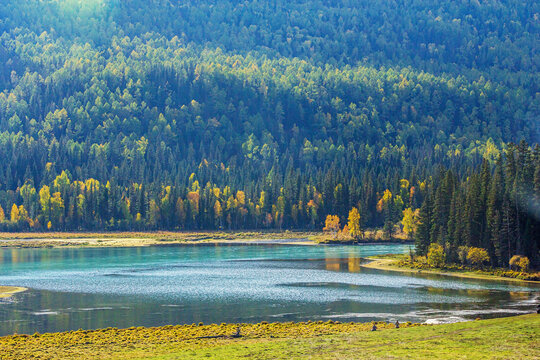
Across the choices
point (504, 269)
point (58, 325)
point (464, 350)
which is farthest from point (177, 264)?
point (464, 350)

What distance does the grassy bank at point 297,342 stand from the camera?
51.3 m

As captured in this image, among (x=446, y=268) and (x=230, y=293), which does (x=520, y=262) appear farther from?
(x=230, y=293)

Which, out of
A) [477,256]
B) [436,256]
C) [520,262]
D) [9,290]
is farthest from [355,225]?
[9,290]

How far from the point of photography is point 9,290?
9388cm

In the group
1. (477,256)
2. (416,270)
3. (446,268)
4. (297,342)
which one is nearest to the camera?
(297,342)

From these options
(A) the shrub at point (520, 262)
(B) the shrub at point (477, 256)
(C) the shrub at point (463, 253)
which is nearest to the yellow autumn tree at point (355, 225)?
(C) the shrub at point (463, 253)

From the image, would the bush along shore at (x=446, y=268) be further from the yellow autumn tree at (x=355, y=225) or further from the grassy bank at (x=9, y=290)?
the grassy bank at (x=9, y=290)

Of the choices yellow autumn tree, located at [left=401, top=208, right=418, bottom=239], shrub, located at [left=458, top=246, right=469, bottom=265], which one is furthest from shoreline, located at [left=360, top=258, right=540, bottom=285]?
yellow autumn tree, located at [left=401, top=208, right=418, bottom=239]

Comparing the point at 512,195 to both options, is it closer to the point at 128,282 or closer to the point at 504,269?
the point at 504,269

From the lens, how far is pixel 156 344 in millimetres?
59312

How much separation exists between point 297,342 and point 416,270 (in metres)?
63.9

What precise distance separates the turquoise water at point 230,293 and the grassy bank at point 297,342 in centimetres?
595

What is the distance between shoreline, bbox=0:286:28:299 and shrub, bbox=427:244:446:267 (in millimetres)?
60324

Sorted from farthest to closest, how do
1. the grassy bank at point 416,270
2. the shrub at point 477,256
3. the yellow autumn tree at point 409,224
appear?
the yellow autumn tree at point 409,224, the shrub at point 477,256, the grassy bank at point 416,270
